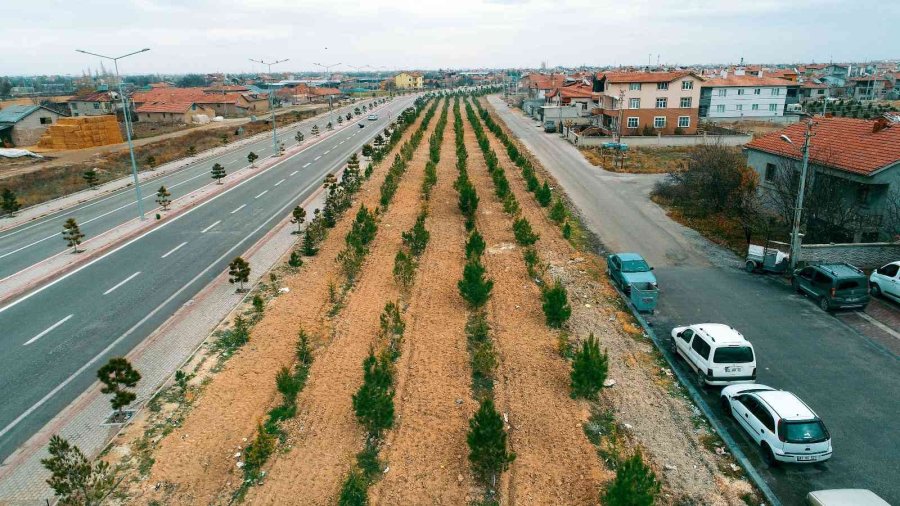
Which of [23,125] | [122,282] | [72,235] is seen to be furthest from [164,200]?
[23,125]

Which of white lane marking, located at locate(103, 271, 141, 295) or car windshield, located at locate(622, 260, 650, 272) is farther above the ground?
car windshield, located at locate(622, 260, 650, 272)

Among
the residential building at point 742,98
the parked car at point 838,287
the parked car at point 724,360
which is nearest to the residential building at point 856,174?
the parked car at point 838,287

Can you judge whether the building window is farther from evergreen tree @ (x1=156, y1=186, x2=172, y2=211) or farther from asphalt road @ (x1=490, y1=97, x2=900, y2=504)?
evergreen tree @ (x1=156, y1=186, x2=172, y2=211)

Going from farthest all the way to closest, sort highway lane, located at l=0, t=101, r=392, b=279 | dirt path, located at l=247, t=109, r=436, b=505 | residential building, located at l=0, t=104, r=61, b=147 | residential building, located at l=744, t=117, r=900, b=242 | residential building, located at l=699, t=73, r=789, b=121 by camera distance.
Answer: residential building, located at l=699, t=73, r=789, b=121 < residential building, located at l=0, t=104, r=61, b=147 < highway lane, located at l=0, t=101, r=392, b=279 < residential building, located at l=744, t=117, r=900, b=242 < dirt path, located at l=247, t=109, r=436, b=505

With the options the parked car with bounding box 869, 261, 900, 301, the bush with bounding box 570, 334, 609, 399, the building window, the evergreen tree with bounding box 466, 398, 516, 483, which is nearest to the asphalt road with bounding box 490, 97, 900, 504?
the parked car with bounding box 869, 261, 900, 301

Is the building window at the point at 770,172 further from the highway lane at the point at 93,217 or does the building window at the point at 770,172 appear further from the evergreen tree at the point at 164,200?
the highway lane at the point at 93,217

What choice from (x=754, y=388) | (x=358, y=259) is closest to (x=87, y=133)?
(x=358, y=259)
